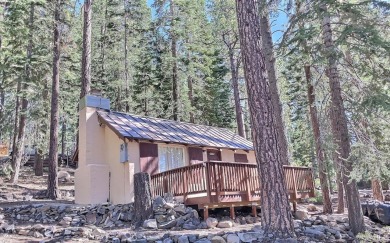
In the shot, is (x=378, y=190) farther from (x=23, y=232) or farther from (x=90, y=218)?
(x=23, y=232)

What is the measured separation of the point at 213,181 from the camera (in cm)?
968

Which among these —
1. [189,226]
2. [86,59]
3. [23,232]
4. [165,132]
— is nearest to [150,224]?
[189,226]

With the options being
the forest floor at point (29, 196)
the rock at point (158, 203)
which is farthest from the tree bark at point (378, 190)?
the rock at point (158, 203)

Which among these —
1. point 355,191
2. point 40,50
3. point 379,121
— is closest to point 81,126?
point 40,50

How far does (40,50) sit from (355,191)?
16.2 meters

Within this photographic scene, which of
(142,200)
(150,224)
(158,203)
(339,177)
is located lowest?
→ (150,224)

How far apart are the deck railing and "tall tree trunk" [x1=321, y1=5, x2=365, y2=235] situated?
84.7 inches

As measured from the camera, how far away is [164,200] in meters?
10.0

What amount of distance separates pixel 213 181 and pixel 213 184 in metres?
0.08

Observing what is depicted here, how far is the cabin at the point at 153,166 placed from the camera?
33.3ft

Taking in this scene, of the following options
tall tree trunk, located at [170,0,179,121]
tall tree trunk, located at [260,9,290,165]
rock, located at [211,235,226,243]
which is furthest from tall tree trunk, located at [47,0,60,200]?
rock, located at [211,235,226,243]

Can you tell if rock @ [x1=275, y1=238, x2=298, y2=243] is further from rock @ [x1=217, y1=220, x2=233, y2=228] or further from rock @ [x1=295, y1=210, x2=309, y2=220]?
rock @ [x1=295, y1=210, x2=309, y2=220]

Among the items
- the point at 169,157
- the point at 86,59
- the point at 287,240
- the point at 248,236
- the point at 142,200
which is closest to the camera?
the point at 287,240

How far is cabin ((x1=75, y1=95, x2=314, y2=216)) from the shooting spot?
10.1 metres
